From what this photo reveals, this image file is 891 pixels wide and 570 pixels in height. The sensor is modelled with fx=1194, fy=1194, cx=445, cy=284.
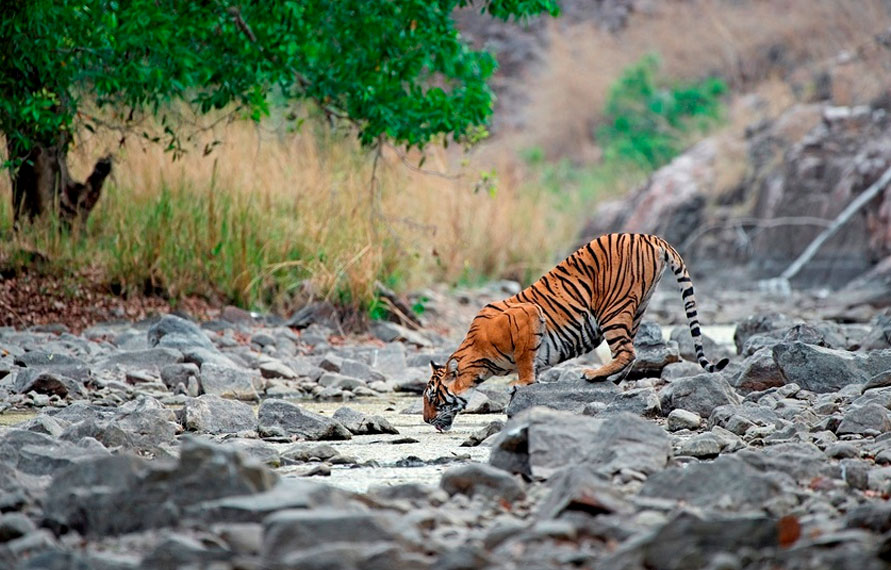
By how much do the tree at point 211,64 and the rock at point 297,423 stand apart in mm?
3239

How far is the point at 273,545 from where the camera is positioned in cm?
275

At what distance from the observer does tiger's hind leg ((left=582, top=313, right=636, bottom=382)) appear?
6.48m

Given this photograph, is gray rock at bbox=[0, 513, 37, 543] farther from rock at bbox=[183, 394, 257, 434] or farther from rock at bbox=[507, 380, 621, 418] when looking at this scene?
rock at bbox=[507, 380, 621, 418]

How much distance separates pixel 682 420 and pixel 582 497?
7.18 ft

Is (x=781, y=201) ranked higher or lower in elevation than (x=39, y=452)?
higher

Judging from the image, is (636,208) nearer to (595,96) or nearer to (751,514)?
(595,96)

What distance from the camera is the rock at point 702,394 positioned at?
558 cm

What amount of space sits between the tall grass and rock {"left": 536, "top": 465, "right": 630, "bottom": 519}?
6.93 metres

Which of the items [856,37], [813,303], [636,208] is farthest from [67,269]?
[856,37]

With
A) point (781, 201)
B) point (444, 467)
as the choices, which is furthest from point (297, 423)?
point (781, 201)

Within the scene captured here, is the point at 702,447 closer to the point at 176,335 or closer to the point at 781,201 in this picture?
the point at 176,335

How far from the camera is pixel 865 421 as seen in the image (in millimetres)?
4789

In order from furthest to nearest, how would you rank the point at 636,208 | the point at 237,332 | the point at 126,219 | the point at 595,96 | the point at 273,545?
the point at 595,96 < the point at 636,208 < the point at 126,219 < the point at 237,332 < the point at 273,545

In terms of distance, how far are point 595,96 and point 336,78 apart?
22.4 m
